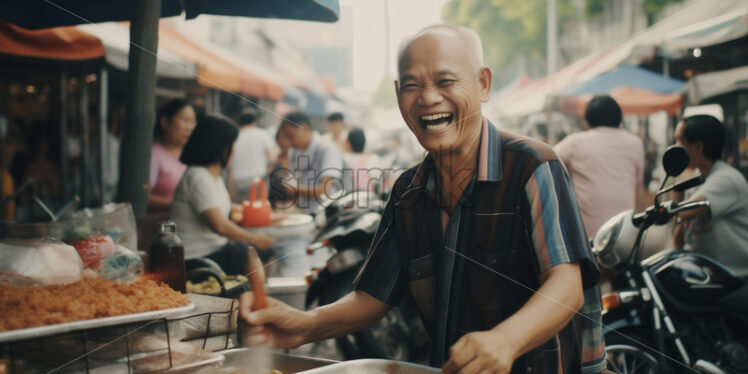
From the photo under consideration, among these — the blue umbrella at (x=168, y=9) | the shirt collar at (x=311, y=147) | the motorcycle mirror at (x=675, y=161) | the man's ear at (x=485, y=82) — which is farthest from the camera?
the shirt collar at (x=311, y=147)

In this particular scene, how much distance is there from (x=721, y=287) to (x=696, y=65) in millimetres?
5235

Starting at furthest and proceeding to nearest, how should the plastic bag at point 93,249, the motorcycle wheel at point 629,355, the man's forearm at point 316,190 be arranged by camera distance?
the man's forearm at point 316,190 < the motorcycle wheel at point 629,355 < the plastic bag at point 93,249

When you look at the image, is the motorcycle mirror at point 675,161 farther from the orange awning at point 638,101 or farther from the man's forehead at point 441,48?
the orange awning at point 638,101

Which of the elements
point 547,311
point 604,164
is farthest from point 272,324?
point 604,164

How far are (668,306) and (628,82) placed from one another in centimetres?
591

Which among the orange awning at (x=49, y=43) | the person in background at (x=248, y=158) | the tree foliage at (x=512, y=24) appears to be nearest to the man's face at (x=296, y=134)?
the person in background at (x=248, y=158)

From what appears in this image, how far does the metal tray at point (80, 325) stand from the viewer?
114 cm

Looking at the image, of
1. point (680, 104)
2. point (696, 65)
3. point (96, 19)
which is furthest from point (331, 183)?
point (680, 104)

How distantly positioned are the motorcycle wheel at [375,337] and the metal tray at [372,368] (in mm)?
2298

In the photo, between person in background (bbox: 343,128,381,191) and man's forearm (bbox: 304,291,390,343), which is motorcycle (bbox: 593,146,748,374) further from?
person in background (bbox: 343,128,381,191)

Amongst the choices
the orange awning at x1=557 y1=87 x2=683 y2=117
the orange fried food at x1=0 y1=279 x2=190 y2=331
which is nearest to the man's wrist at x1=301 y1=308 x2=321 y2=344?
the orange fried food at x1=0 y1=279 x2=190 y2=331

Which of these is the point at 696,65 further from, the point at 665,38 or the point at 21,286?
the point at 21,286

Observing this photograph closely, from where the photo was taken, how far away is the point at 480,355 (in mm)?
1285

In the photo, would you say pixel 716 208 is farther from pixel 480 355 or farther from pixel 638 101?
pixel 638 101
